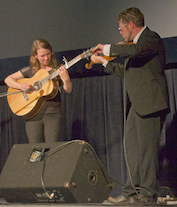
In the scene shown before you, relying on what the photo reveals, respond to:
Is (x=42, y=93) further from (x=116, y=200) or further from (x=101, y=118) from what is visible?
(x=116, y=200)

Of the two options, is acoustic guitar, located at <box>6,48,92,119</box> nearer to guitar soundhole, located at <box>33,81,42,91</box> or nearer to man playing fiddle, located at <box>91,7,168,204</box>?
A: guitar soundhole, located at <box>33,81,42,91</box>

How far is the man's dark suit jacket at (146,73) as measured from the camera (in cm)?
190

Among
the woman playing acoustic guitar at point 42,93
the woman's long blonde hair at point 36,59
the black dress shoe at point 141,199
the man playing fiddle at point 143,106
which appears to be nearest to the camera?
the black dress shoe at point 141,199

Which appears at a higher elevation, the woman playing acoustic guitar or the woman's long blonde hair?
the woman's long blonde hair

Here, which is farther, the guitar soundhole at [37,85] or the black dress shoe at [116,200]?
the guitar soundhole at [37,85]

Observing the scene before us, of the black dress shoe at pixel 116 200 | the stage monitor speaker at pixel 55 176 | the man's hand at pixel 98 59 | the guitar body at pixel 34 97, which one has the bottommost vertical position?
the black dress shoe at pixel 116 200

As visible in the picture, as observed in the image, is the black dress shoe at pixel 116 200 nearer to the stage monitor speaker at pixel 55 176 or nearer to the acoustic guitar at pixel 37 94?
the stage monitor speaker at pixel 55 176

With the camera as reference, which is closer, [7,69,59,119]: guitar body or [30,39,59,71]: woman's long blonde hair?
[7,69,59,119]: guitar body

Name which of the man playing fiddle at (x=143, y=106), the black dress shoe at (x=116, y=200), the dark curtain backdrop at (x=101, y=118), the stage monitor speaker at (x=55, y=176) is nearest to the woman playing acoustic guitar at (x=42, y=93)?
the dark curtain backdrop at (x=101, y=118)

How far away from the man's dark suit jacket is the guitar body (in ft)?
2.65

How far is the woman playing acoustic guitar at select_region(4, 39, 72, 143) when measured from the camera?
7.81ft

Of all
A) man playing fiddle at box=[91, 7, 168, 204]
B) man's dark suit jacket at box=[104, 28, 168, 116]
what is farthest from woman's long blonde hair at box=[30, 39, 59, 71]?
man's dark suit jacket at box=[104, 28, 168, 116]

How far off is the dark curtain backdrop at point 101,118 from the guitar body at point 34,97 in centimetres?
42

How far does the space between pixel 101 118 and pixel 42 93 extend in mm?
844
